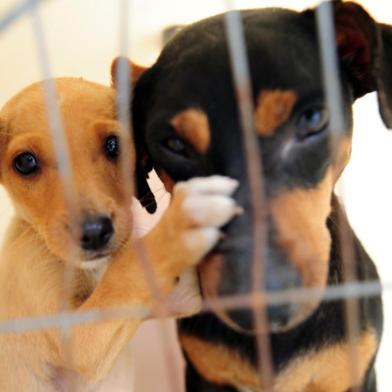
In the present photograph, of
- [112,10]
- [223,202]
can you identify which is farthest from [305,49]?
[112,10]

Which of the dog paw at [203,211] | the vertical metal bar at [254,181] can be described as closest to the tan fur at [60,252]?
the dog paw at [203,211]

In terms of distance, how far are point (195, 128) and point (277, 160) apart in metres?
0.16

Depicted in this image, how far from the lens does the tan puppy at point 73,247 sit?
53.4 inches

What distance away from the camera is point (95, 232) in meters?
1.43

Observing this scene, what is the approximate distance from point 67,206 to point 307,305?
2.01 ft

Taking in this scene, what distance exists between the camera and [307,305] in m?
1.12

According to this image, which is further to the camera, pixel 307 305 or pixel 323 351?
pixel 323 351

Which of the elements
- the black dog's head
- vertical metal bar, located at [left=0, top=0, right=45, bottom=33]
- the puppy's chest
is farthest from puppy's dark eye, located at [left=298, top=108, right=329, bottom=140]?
the puppy's chest

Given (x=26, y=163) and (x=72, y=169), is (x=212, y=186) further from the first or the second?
(x=26, y=163)

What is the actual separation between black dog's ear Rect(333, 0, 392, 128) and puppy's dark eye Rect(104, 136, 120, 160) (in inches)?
21.8

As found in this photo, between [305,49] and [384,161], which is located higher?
[305,49]

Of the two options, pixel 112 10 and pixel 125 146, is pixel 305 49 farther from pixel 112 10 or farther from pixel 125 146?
pixel 112 10

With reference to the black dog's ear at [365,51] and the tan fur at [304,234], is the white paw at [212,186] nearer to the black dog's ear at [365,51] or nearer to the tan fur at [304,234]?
the tan fur at [304,234]

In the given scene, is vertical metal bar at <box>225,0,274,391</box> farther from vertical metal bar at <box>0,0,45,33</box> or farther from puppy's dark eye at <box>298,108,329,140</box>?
vertical metal bar at <box>0,0,45,33</box>
